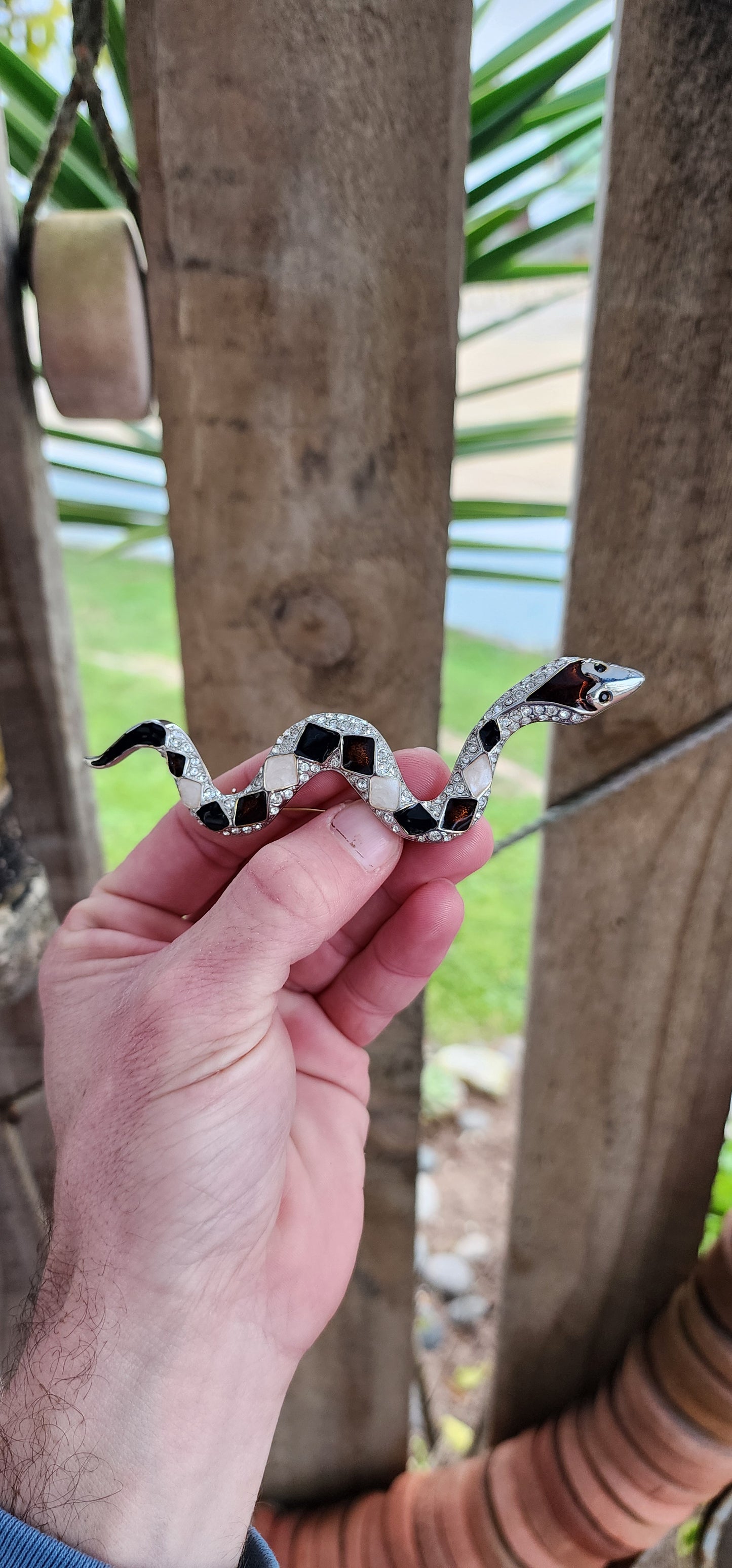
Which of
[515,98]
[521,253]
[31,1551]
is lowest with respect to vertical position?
[31,1551]

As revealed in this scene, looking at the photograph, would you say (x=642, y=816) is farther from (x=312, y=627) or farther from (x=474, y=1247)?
(x=474, y=1247)

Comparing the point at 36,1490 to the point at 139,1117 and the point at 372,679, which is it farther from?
the point at 372,679

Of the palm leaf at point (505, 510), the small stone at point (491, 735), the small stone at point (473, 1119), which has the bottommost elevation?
the small stone at point (473, 1119)

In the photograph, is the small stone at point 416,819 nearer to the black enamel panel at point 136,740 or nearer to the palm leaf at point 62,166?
the black enamel panel at point 136,740

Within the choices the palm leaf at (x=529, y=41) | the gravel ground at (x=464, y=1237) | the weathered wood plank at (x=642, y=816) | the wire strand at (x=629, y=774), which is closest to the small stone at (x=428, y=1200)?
the gravel ground at (x=464, y=1237)

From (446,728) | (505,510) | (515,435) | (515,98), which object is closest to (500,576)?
(505,510)

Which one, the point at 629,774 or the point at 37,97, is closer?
the point at 629,774

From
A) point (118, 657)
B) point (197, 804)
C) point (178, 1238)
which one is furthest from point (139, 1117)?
point (118, 657)
